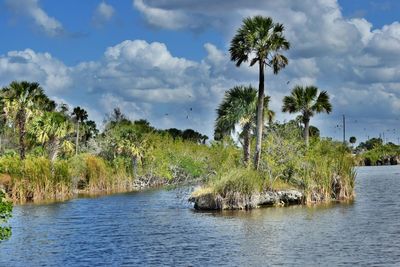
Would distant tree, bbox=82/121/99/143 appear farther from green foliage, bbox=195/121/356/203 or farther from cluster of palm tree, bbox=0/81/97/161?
green foliage, bbox=195/121/356/203

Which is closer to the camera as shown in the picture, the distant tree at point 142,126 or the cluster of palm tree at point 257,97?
the cluster of palm tree at point 257,97

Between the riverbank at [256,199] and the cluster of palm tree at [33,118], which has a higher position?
the cluster of palm tree at [33,118]

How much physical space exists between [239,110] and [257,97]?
8.15 ft

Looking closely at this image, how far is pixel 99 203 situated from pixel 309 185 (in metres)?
20.4

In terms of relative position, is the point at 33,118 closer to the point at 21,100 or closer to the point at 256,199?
the point at 21,100

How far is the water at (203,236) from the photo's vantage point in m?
28.9

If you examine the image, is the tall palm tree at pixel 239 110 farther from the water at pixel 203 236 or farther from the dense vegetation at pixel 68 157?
the water at pixel 203 236

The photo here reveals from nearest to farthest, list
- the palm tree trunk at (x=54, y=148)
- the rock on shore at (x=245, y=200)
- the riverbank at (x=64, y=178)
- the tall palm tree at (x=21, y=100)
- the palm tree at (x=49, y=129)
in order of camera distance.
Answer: the rock on shore at (x=245, y=200), the riverbank at (x=64, y=178), the tall palm tree at (x=21, y=100), the palm tree trunk at (x=54, y=148), the palm tree at (x=49, y=129)

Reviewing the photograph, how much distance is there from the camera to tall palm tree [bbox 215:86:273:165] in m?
63.8

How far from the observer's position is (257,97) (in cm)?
6481

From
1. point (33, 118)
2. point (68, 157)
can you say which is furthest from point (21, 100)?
point (68, 157)

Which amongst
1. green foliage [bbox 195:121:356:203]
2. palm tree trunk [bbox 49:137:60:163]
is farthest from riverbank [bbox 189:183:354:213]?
→ palm tree trunk [bbox 49:137:60:163]

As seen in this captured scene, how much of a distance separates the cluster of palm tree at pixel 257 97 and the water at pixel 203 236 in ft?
32.6

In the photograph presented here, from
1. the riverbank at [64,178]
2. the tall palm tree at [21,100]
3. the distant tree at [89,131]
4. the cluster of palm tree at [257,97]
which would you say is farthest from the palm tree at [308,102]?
the distant tree at [89,131]
